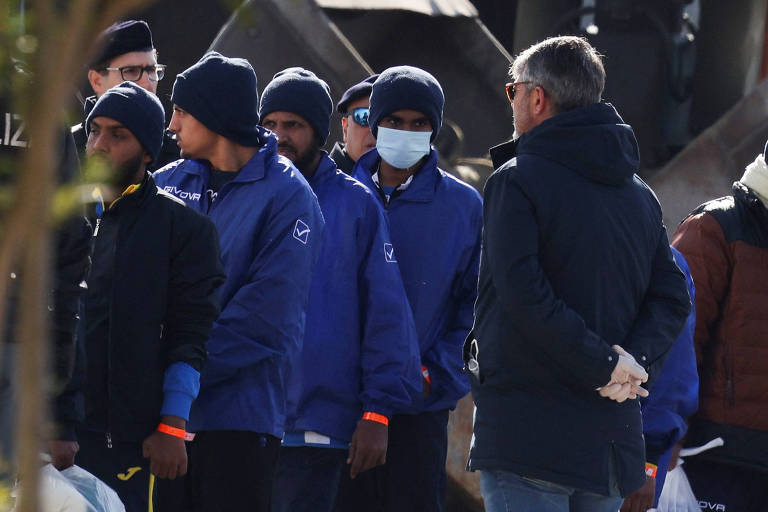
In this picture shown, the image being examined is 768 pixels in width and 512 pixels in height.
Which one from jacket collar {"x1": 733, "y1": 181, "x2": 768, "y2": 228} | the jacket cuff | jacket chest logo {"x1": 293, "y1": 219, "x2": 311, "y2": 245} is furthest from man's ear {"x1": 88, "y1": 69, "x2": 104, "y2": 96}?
jacket collar {"x1": 733, "y1": 181, "x2": 768, "y2": 228}

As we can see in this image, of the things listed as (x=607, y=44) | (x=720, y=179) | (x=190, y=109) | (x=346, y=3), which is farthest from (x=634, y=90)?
(x=190, y=109)

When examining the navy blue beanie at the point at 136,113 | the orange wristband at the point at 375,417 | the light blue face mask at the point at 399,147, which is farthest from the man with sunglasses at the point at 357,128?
the navy blue beanie at the point at 136,113

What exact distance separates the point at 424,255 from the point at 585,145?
1332 mm

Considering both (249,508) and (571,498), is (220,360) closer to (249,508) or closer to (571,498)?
(249,508)

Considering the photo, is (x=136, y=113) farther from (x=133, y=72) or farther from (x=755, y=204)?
(x=755, y=204)

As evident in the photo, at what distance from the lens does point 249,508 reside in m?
4.00

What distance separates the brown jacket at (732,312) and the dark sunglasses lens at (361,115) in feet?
4.58

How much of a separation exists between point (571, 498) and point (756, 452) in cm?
136

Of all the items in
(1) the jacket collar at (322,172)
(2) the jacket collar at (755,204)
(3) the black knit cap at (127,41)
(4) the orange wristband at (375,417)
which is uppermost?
(3) the black knit cap at (127,41)

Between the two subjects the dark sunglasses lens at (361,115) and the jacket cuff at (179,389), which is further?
the dark sunglasses lens at (361,115)

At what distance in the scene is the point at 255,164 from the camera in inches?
169

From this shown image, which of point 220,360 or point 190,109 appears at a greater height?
point 190,109

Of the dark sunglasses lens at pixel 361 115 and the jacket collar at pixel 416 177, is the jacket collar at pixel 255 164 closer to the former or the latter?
the jacket collar at pixel 416 177

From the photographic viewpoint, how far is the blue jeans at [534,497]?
3551 mm
